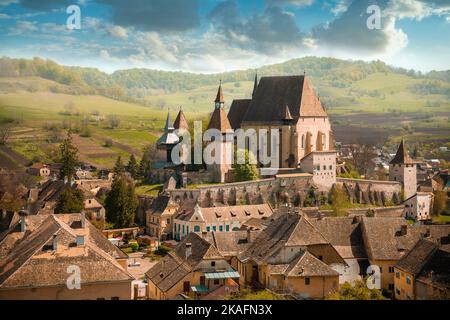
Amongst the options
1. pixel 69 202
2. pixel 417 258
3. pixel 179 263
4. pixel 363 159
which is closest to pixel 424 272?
pixel 417 258

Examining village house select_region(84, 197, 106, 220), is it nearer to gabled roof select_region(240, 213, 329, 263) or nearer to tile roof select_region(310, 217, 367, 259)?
gabled roof select_region(240, 213, 329, 263)

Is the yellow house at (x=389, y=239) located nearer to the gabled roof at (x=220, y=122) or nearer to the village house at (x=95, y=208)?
the village house at (x=95, y=208)

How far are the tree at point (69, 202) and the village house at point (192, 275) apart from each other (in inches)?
786

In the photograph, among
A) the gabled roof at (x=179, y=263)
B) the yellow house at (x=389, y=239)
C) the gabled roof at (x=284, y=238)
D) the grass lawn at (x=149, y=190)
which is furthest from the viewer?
the grass lawn at (x=149, y=190)

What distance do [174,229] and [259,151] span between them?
19244mm

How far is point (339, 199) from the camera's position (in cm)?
6638

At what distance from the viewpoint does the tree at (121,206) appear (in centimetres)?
5941

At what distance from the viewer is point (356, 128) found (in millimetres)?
134000

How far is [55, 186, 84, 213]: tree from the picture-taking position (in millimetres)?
55125

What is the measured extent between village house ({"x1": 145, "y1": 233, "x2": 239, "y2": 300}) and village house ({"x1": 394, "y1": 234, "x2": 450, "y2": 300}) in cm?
864

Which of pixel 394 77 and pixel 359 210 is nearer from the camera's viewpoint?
pixel 359 210

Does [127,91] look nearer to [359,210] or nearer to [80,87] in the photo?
[80,87]

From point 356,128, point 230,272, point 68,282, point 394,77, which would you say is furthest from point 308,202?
point 394,77

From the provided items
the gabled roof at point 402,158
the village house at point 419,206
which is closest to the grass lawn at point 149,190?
the village house at point 419,206
